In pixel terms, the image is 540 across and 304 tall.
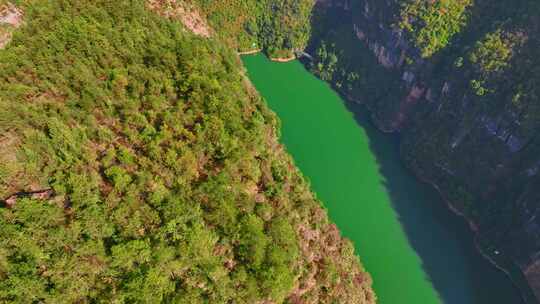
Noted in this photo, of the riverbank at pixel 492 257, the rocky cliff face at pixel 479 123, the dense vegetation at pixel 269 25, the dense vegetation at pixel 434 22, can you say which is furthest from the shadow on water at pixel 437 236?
the dense vegetation at pixel 269 25

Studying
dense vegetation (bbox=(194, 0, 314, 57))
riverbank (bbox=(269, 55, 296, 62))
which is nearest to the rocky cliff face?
dense vegetation (bbox=(194, 0, 314, 57))

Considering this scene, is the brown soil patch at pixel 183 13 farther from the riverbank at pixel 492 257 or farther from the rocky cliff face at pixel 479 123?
the riverbank at pixel 492 257

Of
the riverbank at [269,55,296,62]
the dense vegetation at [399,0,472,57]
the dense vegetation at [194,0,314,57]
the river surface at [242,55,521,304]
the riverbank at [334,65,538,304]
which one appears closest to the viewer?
the riverbank at [334,65,538,304]

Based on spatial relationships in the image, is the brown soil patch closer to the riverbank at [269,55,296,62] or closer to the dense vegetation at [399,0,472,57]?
the riverbank at [269,55,296,62]

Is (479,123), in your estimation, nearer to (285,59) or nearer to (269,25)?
(285,59)

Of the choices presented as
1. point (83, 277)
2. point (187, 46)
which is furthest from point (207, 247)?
point (187, 46)

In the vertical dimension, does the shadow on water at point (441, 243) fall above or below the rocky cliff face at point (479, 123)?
below
